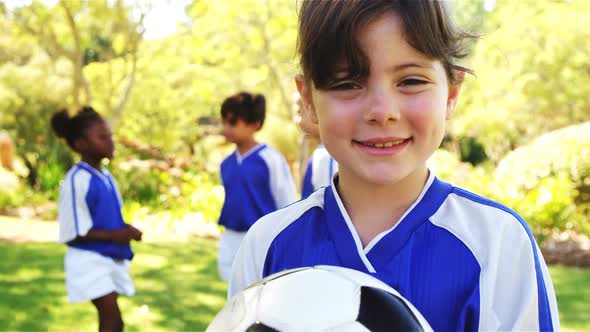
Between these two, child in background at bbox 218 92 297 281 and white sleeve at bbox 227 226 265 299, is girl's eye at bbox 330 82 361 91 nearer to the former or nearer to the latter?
white sleeve at bbox 227 226 265 299

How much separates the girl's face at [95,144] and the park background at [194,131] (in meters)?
1.34

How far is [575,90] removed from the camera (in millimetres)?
11906

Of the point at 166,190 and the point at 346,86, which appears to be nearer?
the point at 346,86

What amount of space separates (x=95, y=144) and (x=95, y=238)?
25.9 inches

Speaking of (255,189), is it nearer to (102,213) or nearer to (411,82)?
(102,213)

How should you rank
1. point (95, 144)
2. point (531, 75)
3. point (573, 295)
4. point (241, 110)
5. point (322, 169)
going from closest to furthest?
1. point (95, 144)
2. point (322, 169)
3. point (241, 110)
4. point (573, 295)
5. point (531, 75)

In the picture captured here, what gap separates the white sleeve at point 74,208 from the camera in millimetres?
3875

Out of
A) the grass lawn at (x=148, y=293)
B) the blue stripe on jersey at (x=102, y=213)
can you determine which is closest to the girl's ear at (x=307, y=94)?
the blue stripe on jersey at (x=102, y=213)

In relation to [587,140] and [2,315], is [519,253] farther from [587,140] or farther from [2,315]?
[587,140]

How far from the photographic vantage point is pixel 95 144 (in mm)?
4164

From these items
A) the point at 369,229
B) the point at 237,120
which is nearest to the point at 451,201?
the point at 369,229

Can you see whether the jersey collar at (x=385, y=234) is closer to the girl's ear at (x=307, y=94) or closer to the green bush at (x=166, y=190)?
the girl's ear at (x=307, y=94)

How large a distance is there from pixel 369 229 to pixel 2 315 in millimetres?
4422

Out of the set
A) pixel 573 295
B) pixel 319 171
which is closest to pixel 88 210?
pixel 319 171
